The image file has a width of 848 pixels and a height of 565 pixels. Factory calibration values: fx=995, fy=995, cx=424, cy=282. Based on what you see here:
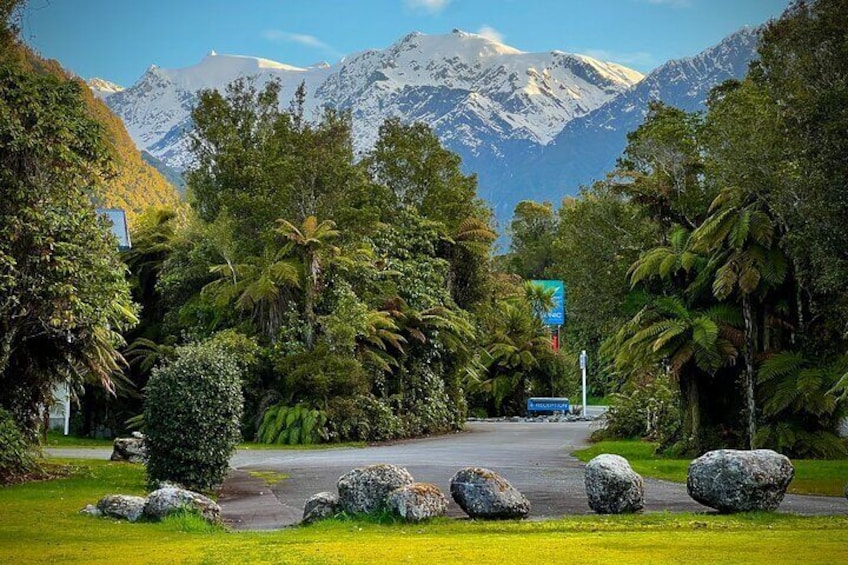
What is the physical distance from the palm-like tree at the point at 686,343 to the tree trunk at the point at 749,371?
0.34 m

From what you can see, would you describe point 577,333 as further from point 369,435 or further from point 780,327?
point 780,327

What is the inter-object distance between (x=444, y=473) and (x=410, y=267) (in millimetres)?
19164

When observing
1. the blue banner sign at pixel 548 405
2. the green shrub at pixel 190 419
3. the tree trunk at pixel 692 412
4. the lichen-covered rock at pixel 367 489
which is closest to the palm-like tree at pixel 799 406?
the tree trunk at pixel 692 412

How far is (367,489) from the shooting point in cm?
1399

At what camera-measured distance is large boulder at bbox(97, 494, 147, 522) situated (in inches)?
549

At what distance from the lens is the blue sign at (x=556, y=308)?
2409 inches

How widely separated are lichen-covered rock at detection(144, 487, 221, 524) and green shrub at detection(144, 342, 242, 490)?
103 inches

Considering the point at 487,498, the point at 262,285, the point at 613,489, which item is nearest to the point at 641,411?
the point at 262,285

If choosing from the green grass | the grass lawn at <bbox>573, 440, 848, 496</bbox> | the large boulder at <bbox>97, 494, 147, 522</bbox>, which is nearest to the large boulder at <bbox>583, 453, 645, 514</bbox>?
the grass lawn at <bbox>573, 440, 848, 496</bbox>

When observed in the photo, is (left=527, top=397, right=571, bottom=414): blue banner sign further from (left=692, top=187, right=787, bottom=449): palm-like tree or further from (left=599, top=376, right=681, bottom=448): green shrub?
(left=692, top=187, right=787, bottom=449): palm-like tree

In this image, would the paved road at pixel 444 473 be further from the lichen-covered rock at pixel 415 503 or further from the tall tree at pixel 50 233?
the tall tree at pixel 50 233

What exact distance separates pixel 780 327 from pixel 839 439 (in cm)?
A: 296

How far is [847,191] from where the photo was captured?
17.7m

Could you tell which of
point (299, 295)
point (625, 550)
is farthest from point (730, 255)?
point (299, 295)
